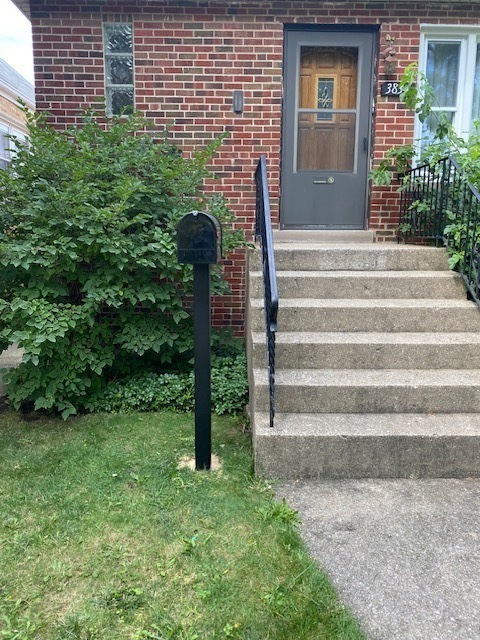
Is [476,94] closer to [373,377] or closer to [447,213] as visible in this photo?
[447,213]

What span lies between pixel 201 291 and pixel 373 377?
1.38m

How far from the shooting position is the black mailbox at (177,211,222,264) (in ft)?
9.60

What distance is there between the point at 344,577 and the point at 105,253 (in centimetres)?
288

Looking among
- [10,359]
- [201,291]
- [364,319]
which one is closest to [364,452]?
[364,319]

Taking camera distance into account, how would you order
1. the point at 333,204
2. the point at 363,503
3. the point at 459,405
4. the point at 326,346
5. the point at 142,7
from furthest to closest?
the point at 333,204 → the point at 142,7 → the point at 326,346 → the point at 459,405 → the point at 363,503

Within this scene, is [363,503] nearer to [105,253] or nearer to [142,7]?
[105,253]

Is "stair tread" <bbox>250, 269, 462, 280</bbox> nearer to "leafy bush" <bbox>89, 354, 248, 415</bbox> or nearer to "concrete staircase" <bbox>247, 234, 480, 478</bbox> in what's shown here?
"concrete staircase" <bbox>247, 234, 480, 478</bbox>

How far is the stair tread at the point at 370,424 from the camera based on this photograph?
3.14 meters

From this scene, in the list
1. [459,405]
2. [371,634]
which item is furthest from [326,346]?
[371,634]

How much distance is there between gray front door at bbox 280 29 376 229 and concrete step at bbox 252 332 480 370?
230 cm

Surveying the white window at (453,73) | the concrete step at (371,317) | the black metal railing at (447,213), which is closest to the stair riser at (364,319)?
the concrete step at (371,317)

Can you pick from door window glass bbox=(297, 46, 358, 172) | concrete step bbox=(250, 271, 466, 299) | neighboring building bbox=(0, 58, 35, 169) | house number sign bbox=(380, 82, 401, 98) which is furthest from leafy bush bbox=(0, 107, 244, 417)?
neighboring building bbox=(0, 58, 35, 169)

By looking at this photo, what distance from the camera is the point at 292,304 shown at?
4090 millimetres

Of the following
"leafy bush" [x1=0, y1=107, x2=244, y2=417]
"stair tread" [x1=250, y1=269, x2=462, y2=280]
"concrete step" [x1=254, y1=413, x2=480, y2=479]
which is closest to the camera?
"concrete step" [x1=254, y1=413, x2=480, y2=479]
